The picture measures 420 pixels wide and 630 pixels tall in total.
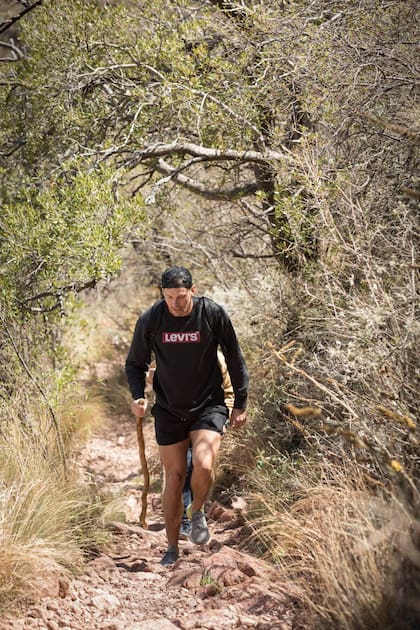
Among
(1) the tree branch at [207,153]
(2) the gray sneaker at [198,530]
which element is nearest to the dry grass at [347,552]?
(2) the gray sneaker at [198,530]

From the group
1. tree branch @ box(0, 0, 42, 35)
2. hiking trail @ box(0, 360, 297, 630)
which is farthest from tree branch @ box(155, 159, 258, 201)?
hiking trail @ box(0, 360, 297, 630)

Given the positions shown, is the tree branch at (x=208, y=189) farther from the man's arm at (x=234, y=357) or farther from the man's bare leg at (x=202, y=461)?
the man's bare leg at (x=202, y=461)

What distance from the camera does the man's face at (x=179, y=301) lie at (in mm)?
4625

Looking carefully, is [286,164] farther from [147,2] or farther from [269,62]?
[147,2]

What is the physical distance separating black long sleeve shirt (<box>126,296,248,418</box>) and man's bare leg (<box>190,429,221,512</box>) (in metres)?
0.19

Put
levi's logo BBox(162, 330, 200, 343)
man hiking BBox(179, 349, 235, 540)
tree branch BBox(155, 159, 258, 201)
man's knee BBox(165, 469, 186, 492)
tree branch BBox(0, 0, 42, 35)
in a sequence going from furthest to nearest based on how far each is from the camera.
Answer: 1. tree branch BBox(155, 159, 258, 201)
2. tree branch BBox(0, 0, 42, 35)
3. man hiking BBox(179, 349, 235, 540)
4. man's knee BBox(165, 469, 186, 492)
5. levi's logo BBox(162, 330, 200, 343)

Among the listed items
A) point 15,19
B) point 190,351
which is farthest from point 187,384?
point 15,19

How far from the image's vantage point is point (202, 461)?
4652 millimetres

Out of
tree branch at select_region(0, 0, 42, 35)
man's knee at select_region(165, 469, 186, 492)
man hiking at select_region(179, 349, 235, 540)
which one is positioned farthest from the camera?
tree branch at select_region(0, 0, 42, 35)

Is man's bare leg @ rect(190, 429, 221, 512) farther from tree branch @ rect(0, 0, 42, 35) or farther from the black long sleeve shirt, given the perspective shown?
tree branch @ rect(0, 0, 42, 35)

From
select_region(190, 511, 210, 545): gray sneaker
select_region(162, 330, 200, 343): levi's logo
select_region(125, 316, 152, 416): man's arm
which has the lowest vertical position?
select_region(190, 511, 210, 545): gray sneaker

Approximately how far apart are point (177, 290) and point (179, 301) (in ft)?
0.30

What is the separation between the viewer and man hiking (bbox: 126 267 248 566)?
185 inches

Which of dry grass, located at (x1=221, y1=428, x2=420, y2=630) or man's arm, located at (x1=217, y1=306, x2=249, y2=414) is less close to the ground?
man's arm, located at (x1=217, y1=306, x2=249, y2=414)
